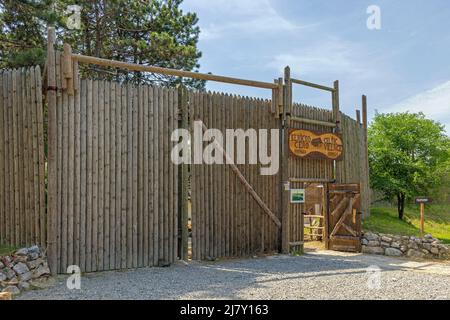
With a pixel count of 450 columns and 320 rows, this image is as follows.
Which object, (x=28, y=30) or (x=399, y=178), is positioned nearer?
(x=28, y=30)

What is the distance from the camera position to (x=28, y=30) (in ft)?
46.0

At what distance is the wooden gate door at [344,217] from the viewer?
39.0 ft

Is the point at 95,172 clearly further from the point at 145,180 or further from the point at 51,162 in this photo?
the point at 145,180

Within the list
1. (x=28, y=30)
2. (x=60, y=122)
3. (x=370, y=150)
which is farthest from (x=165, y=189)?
(x=370, y=150)

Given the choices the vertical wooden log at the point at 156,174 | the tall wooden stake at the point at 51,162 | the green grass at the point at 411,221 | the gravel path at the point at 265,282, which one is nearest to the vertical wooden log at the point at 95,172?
the gravel path at the point at 265,282

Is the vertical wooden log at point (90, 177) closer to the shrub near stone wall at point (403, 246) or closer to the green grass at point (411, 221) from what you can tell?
the shrub near stone wall at point (403, 246)

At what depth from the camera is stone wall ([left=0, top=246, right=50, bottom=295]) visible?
691cm

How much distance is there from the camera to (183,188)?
31.7 ft

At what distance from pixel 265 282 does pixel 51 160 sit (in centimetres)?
430

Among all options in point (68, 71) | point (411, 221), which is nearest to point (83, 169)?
point (68, 71)

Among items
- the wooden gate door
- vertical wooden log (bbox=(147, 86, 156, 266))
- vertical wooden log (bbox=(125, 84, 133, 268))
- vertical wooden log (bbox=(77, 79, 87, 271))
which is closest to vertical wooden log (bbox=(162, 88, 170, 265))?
Answer: vertical wooden log (bbox=(147, 86, 156, 266))
